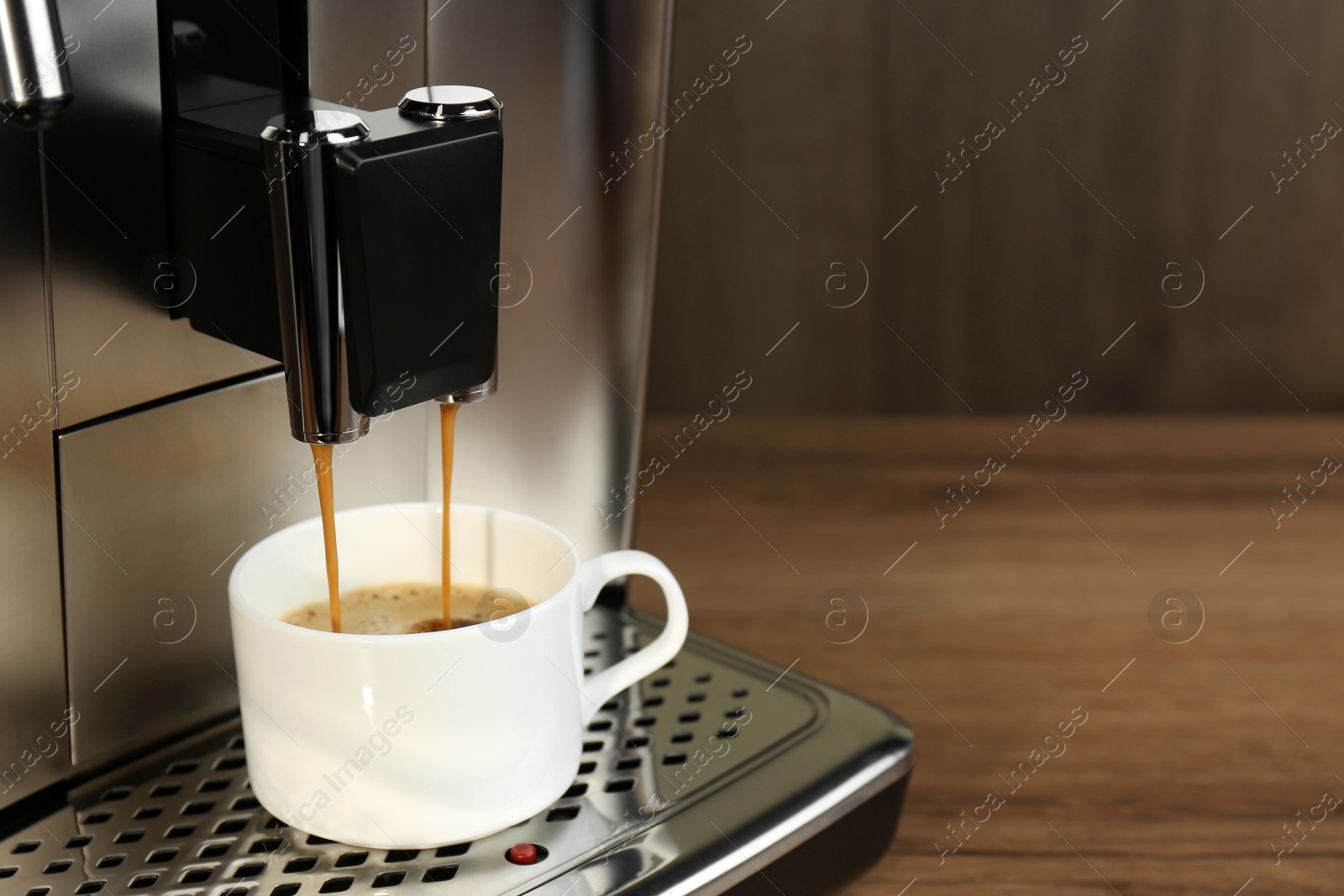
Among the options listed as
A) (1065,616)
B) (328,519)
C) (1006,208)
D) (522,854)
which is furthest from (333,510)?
(1006,208)

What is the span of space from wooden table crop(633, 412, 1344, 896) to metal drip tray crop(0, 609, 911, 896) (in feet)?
0.16

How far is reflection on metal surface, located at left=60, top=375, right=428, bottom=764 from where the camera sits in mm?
388

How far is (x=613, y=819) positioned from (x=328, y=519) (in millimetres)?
123

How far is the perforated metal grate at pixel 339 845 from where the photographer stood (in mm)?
360

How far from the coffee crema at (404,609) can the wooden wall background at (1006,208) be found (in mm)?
473

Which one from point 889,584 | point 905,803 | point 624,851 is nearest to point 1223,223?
point 889,584

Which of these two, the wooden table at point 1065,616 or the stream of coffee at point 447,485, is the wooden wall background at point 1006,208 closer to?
the wooden table at point 1065,616

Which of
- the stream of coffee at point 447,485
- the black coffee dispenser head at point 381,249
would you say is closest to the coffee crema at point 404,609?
the stream of coffee at point 447,485

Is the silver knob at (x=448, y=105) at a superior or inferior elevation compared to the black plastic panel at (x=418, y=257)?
superior

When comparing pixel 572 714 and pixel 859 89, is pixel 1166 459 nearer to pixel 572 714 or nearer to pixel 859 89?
pixel 859 89

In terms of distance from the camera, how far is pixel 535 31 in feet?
1.42

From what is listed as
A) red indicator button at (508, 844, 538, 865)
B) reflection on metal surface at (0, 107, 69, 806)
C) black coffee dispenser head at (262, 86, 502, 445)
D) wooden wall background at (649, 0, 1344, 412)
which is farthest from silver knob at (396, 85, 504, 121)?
wooden wall background at (649, 0, 1344, 412)

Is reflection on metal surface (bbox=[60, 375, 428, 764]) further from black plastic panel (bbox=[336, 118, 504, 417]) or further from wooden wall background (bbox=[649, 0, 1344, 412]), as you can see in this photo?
Answer: wooden wall background (bbox=[649, 0, 1344, 412])

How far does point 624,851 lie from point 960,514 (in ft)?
1.20
